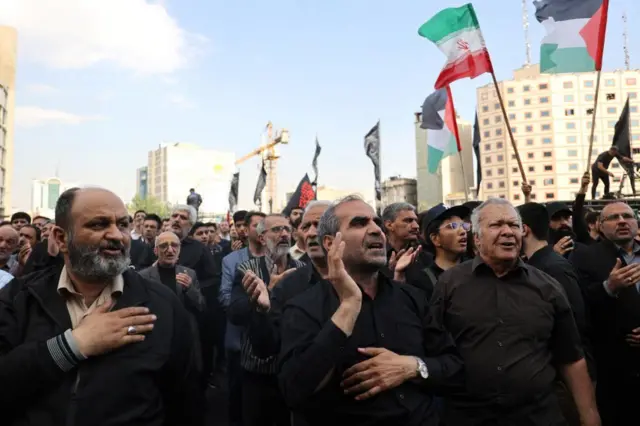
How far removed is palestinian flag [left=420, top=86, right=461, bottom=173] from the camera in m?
10.8

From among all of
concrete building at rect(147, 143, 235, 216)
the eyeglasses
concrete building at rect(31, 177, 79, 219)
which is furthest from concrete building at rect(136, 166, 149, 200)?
the eyeglasses

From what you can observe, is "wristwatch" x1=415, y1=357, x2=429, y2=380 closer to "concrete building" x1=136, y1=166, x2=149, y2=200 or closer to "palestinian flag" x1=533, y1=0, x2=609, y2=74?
"palestinian flag" x1=533, y1=0, x2=609, y2=74

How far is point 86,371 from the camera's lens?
2.15 metres

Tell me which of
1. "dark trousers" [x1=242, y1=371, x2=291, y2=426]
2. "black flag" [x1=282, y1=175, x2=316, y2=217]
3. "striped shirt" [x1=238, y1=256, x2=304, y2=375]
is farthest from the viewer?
"black flag" [x1=282, y1=175, x2=316, y2=217]

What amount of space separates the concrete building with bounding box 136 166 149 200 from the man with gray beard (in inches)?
6199

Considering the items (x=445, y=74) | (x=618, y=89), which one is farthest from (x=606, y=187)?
(x=618, y=89)

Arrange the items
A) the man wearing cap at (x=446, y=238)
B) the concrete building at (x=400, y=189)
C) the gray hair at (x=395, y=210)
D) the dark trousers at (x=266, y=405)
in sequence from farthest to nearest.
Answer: the concrete building at (x=400, y=189), the gray hair at (x=395, y=210), the man wearing cap at (x=446, y=238), the dark trousers at (x=266, y=405)

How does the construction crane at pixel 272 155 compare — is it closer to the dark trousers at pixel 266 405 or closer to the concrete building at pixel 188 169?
the concrete building at pixel 188 169

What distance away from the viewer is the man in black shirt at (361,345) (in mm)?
2295

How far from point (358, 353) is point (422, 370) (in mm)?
310

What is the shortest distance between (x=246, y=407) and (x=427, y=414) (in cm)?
218

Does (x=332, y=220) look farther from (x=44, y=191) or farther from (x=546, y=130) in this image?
(x=44, y=191)

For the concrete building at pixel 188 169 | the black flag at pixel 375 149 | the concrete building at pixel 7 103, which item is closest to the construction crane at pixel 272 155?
the concrete building at pixel 188 169

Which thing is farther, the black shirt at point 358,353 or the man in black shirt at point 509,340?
the man in black shirt at point 509,340
